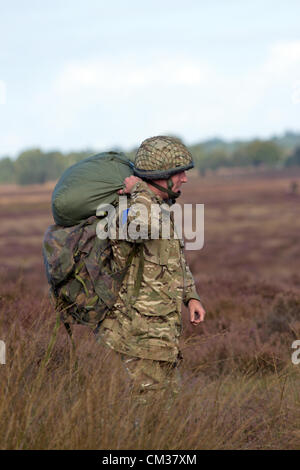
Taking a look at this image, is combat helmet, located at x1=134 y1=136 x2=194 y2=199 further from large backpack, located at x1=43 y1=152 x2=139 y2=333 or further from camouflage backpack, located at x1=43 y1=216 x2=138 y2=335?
camouflage backpack, located at x1=43 y1=216 x2=138 y2=335

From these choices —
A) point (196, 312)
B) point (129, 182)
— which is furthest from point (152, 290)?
point (129, 182)

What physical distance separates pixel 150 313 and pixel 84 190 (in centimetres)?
72

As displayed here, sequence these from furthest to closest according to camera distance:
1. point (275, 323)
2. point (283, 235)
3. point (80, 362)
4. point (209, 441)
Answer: point (283, 235) → point (275, 323) → point (80, 362) → point (209, 441)

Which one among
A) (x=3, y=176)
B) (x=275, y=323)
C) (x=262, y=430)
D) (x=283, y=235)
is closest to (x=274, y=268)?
A: (x=283, y=235)

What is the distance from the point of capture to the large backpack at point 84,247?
3.34 meters

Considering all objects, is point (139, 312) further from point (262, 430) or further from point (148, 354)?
point (262, 430)

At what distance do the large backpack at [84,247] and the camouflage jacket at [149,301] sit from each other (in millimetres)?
54

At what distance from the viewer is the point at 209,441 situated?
2984mm

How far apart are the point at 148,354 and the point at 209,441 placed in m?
0.55

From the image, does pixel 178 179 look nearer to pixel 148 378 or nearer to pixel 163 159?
pixel 163 159

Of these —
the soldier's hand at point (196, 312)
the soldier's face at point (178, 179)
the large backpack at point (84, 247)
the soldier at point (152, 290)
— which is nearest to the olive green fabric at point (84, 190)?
the large backpack at point (84, 247)

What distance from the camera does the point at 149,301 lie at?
3.31 metres

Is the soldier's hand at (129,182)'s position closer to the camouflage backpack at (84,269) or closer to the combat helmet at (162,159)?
the combat helmet at (162,159)

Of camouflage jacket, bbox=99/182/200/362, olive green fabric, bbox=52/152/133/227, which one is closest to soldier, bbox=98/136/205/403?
camouflage jacket, bbox=99/182/200/362
